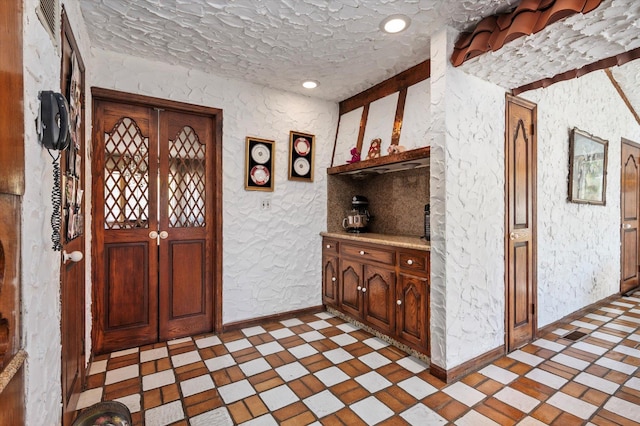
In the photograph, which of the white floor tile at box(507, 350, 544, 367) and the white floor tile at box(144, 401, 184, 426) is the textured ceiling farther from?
the white floor tile at box(144, 401, 184, 426)

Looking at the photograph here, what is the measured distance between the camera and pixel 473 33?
201cm

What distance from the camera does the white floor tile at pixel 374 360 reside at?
2328 millimetres

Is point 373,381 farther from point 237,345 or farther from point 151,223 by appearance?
point 151,223

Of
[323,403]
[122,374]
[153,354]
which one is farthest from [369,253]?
[122,374]

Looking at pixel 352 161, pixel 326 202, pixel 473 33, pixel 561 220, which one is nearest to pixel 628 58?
pixel 473 33

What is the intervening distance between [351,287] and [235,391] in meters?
1.51

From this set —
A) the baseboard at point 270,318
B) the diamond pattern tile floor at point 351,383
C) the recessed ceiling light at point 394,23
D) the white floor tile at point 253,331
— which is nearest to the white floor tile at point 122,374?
→ the diamond pattern tile floor at point 351,383

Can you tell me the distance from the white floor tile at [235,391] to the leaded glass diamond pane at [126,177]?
5.13 ft

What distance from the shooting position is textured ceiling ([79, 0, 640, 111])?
177 centimetres

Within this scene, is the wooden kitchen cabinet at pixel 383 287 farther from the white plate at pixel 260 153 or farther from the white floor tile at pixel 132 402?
the white floor tile at pixel 132 402

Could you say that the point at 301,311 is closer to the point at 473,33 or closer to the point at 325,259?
the point at 325,259

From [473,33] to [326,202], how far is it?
84.3 inches

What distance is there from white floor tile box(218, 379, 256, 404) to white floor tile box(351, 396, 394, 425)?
69 cm

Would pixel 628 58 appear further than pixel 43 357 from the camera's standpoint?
Yes
